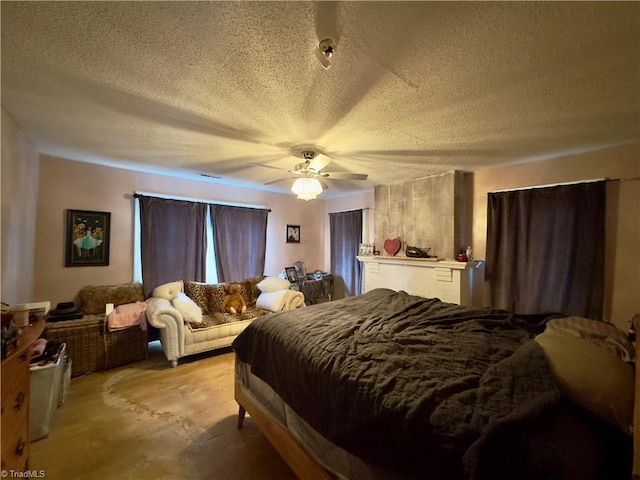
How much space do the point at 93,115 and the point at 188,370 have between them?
265cm

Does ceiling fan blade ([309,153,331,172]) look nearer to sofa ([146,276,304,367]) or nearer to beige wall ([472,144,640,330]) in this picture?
sofa ([146,276,304,367])

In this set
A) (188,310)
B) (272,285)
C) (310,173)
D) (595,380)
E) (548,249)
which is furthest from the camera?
(272,285)

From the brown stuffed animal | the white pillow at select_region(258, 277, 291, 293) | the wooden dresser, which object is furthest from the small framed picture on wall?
the wooden dresser

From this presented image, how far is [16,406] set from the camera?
1220 mm

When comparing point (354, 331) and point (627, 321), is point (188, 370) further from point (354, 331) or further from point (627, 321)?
point (627, 321)

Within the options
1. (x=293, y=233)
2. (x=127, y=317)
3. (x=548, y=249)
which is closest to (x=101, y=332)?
(x=127, y=317)

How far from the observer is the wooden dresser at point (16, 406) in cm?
108

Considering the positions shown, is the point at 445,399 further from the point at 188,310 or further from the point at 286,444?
the point at 188,310

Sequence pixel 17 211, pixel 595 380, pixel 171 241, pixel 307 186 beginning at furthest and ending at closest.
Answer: pixel 171 241 < pixel 307 186 < pixel 17 211 < pixel 595 380

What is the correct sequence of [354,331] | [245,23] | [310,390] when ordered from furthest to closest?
[354,331] < [310,390] < [245,23]

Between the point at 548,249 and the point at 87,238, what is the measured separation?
5555mm

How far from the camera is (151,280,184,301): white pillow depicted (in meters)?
3.39

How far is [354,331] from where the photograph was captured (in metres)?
1.82

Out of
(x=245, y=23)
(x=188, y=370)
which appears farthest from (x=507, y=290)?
(x=188, y=370)
